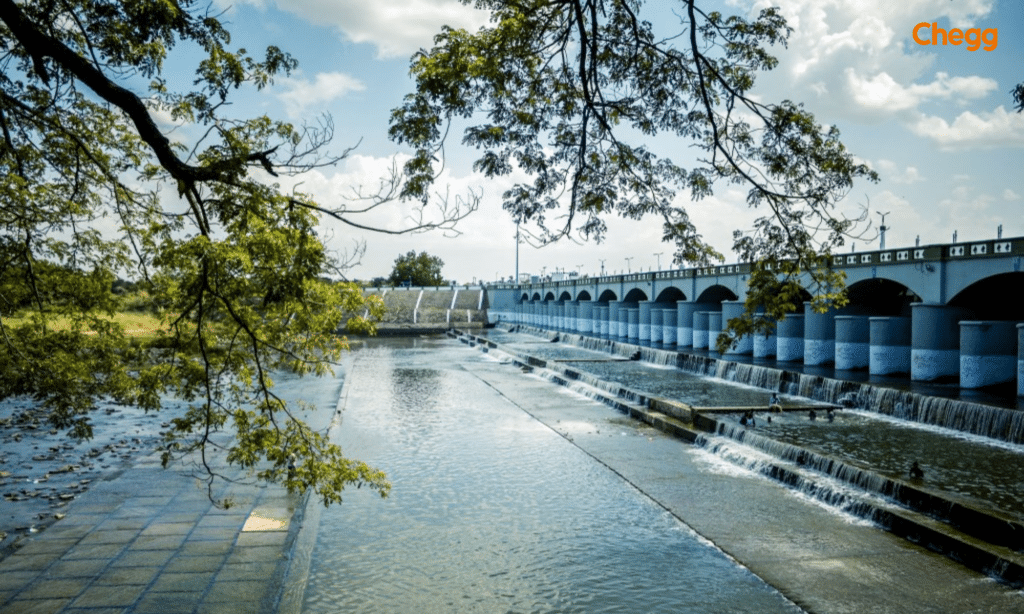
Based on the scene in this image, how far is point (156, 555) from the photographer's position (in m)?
7.76

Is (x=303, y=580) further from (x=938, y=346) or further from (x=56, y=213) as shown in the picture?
(x=938, y=346)

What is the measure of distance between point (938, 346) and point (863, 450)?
10007 millimetres

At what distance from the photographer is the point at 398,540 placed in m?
9.55

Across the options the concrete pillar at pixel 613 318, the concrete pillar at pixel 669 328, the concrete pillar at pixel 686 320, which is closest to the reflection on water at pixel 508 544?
the concrete pillar at pixel 686 320

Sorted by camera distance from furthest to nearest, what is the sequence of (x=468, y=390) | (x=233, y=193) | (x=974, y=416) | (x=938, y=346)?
(x=468, y=390) < (x=938, y=346) < (x=974, y=416) < (x=233, y=193)

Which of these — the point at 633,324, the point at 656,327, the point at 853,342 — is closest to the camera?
the point at 853,342

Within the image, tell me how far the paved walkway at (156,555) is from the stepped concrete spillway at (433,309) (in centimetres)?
5539

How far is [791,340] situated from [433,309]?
52.6 metres

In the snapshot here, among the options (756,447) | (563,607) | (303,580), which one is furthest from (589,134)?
(756,447)

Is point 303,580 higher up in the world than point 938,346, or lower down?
lower down

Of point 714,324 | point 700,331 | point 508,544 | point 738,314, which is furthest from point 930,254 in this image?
point 508,544

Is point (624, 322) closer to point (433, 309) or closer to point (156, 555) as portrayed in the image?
point (433, 309)

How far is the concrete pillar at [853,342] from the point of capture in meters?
26.4

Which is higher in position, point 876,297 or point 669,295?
point 669,295
